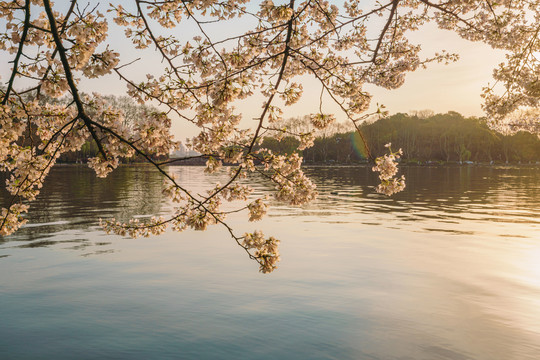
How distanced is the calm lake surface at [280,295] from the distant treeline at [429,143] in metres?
118

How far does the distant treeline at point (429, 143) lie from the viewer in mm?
141138

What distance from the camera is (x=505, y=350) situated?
9.10m

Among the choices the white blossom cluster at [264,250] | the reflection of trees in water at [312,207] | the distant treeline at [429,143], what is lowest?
the reflection of trees in water at [312,207]

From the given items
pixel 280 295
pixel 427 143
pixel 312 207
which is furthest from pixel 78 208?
pixel 427 143

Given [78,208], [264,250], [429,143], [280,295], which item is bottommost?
[280,295]

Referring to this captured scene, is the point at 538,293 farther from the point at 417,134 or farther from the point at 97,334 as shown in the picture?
the point at 417,134

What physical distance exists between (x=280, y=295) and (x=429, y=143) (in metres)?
149

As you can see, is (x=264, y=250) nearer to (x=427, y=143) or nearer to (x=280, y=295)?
(x=280, y=295)

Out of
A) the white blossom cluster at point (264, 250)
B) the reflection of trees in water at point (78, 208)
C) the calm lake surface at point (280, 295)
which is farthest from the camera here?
the reflection of trees in water at point (78, 208)

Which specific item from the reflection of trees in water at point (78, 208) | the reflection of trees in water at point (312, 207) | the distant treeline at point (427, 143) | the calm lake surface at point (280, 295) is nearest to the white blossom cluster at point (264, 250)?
the calm lake surface at point (280, 295)

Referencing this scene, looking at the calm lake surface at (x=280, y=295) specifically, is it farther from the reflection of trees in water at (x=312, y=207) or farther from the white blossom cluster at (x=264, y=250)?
the white blossom cluster at (x=264, y=250)

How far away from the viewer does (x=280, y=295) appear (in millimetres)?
12172

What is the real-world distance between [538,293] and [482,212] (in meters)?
17.5

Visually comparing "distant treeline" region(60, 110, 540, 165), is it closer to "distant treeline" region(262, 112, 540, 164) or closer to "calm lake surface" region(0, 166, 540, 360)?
"distant treeline" region(262, 112, 540, 164)
